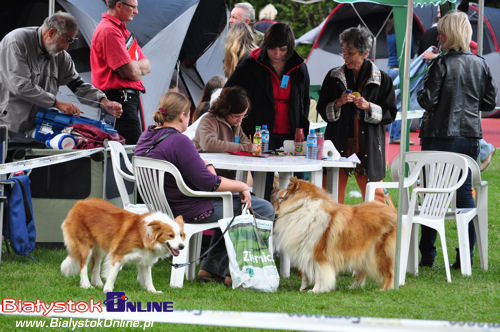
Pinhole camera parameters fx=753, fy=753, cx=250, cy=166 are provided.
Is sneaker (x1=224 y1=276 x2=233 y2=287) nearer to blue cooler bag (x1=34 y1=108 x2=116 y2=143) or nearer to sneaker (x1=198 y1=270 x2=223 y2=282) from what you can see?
sneaker (x1=198 y1=270 x2=223 y2=282)

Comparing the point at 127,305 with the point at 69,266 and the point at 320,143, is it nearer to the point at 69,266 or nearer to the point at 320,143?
the point at 69,266

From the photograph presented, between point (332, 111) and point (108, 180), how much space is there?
1.81m

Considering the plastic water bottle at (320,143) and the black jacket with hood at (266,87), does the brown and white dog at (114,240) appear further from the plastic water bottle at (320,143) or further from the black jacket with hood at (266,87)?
the black jacket with hood at (266,87)

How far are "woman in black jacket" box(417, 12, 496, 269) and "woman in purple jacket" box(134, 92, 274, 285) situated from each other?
5.23ft

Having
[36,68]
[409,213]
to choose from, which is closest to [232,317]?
[409,213]

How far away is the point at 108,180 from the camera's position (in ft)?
19.2

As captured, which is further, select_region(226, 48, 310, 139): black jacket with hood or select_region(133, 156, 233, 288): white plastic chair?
select_region(226, 48, 310, 139): black jacket with hood

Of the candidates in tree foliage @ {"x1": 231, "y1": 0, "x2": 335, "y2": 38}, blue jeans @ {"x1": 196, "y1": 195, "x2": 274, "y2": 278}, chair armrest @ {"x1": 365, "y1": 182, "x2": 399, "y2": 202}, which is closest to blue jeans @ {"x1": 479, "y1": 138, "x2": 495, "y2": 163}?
chair armrest @ {"x1": 365, "y1": 182, "x2": 399, "y2": 202}

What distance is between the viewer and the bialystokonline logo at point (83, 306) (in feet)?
12.3

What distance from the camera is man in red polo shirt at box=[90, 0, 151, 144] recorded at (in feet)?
20.2

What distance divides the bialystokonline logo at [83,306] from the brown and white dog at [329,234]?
0.88 m

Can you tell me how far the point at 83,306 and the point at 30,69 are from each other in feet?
7.91

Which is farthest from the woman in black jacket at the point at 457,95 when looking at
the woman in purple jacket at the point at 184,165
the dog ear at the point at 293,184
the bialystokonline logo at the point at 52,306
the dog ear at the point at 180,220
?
the bialystokonline logo at the point at 52,306

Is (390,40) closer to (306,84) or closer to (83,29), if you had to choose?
(83,29)
